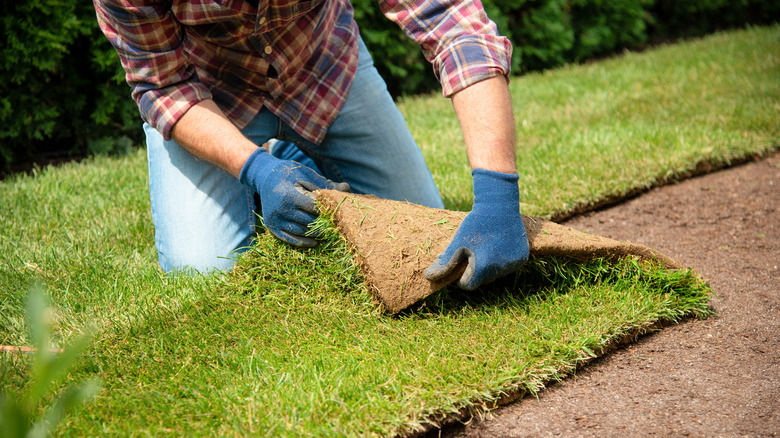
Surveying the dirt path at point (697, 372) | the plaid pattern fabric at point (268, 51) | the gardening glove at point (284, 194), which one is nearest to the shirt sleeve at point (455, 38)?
the plaid pattern fabric at point (268, 51)

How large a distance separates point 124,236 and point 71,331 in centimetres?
93

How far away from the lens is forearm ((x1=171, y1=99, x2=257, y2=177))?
2207mm

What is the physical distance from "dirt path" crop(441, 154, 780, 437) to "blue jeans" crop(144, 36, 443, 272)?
1228mm

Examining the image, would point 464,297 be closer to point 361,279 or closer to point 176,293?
point 361,279

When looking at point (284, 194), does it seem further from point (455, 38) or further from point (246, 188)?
point (455, 38)

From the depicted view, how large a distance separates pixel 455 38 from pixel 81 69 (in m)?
3.53

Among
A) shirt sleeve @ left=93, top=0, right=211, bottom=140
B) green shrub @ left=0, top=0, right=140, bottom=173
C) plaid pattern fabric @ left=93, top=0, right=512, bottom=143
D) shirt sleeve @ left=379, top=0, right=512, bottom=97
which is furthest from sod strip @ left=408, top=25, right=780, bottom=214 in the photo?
green shrub @ left=0, top=0, right=140, bottom=173

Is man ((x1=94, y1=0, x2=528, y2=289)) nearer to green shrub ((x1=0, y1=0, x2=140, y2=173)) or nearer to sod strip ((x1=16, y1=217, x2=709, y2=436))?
sod strip ((x1=16, y1=217, x2=709, y2=436))

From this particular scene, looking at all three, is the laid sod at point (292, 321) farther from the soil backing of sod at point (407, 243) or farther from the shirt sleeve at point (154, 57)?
the shirt sleeve at point (154, 57)

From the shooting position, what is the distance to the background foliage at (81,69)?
391 centimetres

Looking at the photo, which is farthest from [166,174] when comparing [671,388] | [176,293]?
[671,388]

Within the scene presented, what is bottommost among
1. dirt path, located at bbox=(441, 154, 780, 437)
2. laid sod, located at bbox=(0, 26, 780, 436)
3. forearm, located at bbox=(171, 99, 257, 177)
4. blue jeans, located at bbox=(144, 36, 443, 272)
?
dirt path, located at bbox=(441, 154, 780, 437)

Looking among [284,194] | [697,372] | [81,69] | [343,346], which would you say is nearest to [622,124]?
[697,372]

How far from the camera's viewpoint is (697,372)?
1883mm
